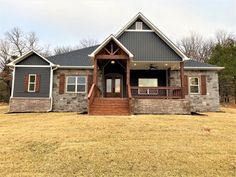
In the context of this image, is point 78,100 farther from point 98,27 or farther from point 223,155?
point 98,27

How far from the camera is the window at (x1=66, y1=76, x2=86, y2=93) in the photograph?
15.8m

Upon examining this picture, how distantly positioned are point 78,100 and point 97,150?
10.3 m

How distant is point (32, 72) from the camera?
1544 cm

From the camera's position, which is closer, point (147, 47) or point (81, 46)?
point (147, 47)

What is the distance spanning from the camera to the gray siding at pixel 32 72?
49.9ft

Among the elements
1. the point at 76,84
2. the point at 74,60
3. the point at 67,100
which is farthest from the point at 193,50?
the point at 67,100

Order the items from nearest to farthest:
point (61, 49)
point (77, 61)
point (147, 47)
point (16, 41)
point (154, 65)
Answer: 1. point (147, 47)
2. point (154, 65)
3. point (77, 61)
4. point (16, 41)
5. point (61, 49)

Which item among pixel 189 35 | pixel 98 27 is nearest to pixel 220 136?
pixel 189 35

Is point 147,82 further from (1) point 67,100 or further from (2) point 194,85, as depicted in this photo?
(1) point 67,100

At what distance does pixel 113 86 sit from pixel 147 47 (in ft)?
13.1

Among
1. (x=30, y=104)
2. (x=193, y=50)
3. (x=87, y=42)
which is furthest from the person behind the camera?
(x=87, y=42)

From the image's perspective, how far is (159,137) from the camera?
22.7ft

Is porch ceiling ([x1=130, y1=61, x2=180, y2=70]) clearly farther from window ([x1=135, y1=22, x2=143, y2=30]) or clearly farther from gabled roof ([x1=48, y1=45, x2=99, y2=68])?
gabled roof ([x1=48, y1=45, x2=99, y2=68])

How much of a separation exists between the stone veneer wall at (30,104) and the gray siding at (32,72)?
13.9 inches
